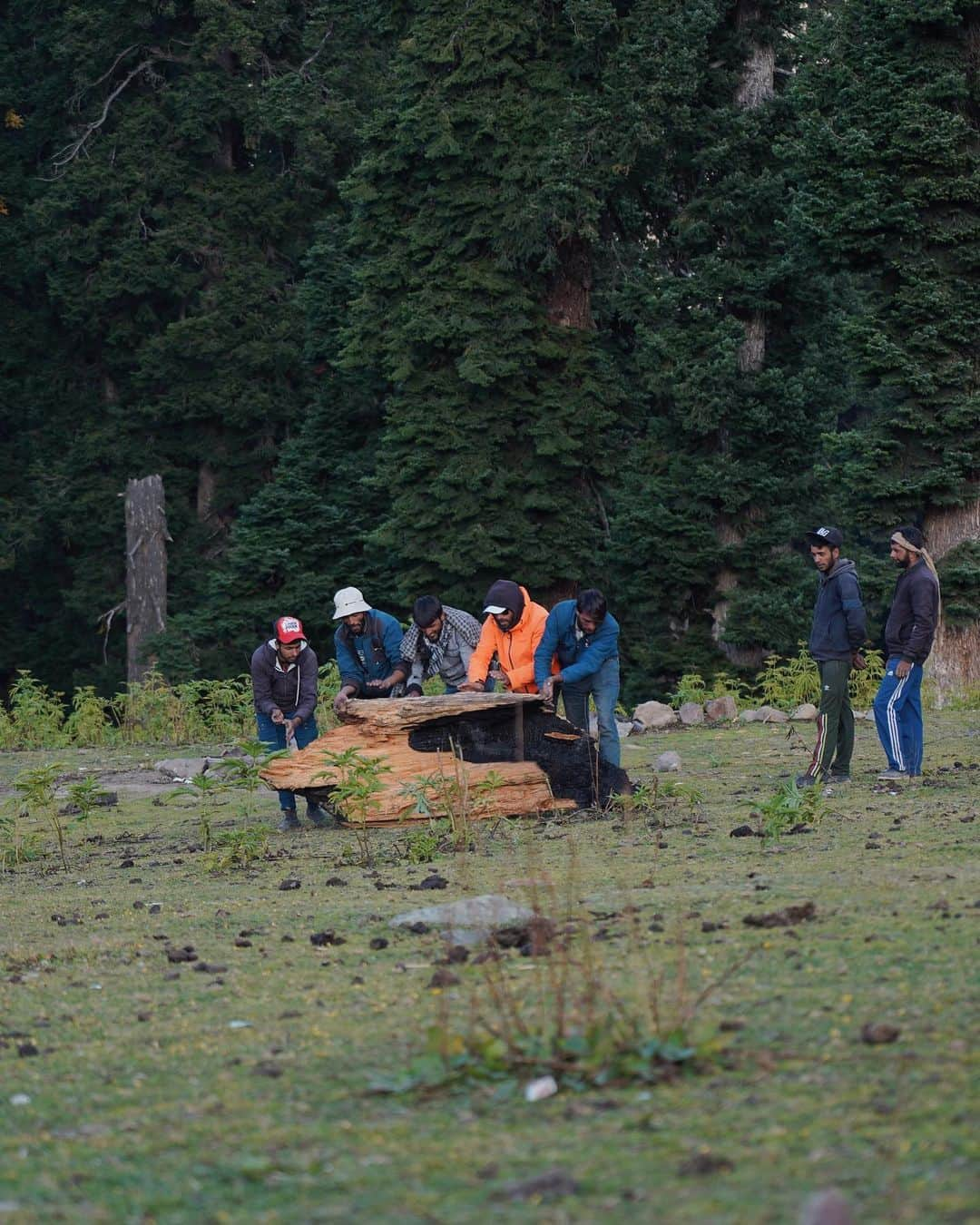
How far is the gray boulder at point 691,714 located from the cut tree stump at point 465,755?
26.3ft

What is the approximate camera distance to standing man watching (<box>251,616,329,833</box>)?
Answer: 45.1 ft

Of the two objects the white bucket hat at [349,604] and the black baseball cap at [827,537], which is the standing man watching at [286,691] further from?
the black baseball cap at [827,537]

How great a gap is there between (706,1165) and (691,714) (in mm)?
17025

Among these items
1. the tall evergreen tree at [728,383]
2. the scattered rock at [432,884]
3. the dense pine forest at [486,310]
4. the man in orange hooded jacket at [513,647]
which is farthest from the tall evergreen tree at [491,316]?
the scattered rock at [432,884]

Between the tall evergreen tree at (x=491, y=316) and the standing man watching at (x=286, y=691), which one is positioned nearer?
the standing man watching at (x=286, y=691)

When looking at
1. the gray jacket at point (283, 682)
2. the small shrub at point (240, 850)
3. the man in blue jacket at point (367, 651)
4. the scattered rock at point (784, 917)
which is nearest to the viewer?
the scattered rock at point (784, 917)

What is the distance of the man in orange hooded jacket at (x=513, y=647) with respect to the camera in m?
13.7

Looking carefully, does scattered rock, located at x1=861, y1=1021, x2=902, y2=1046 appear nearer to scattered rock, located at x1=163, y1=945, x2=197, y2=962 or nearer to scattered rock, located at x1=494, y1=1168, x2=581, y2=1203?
scattered rock, located at x1=494, y1=1168, x2=581, y2=1203

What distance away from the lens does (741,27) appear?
27.5 m

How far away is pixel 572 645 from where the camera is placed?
1352cm

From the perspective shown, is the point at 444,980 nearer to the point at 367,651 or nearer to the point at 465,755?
the point at 465,755

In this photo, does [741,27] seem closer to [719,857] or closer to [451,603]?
[451,603]

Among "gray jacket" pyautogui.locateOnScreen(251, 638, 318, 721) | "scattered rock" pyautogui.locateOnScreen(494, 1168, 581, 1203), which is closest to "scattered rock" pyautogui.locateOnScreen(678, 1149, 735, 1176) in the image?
"scattered rock" pyautogui.locateOnScreen(494, 1168, 581, 1203)

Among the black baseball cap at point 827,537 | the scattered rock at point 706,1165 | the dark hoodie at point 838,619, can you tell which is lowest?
the scattered rock at point 706,1165
